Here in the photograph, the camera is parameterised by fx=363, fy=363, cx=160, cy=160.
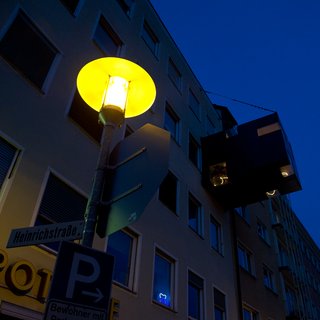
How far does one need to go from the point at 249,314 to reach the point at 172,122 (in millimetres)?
9180

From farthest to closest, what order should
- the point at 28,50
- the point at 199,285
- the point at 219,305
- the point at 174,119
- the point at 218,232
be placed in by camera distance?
the point at 218,232
the point at 174,119
the point at 219,305
the point at 199,285
the point at 28,50

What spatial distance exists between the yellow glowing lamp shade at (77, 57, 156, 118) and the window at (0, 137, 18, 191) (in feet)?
11.8

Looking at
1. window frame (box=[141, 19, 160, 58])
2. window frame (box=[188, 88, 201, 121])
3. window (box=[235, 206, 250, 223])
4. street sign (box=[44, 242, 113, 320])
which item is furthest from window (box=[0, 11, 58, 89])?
window (box=[235, 206, 250, 223])

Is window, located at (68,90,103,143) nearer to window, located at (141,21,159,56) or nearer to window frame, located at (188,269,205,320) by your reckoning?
window frame, located at (188,269,205,320)

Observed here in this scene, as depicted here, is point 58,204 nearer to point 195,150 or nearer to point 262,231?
point 195,150

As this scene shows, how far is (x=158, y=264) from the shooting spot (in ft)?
35.5

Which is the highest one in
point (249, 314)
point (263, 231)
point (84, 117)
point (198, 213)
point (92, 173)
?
point (263, 231)

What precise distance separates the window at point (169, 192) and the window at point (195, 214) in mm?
1370

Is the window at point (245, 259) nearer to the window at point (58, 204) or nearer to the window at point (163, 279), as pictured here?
the window at point (163, 279)

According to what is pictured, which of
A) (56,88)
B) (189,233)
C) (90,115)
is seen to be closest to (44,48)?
(56,88)

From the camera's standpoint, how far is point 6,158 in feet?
23.0

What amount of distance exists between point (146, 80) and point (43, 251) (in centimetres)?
448

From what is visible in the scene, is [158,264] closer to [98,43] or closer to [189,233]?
[189,233]

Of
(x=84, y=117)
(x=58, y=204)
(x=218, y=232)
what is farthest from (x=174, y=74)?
(x=58, y=204)
